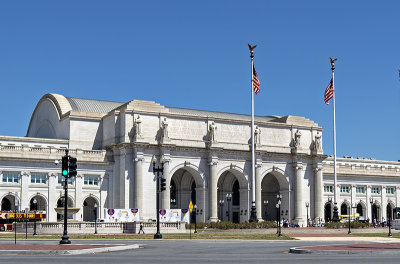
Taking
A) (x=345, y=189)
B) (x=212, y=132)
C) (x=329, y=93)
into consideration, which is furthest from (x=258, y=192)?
(x=345, y=189)

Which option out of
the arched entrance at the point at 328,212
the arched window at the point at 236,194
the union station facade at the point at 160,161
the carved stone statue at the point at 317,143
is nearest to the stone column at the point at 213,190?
the union station facade at the point at 160,161

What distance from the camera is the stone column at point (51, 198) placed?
9081cm

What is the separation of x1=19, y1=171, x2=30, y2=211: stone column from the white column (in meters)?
2.92

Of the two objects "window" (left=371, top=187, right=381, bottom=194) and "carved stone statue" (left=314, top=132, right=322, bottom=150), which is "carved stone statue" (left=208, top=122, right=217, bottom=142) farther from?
"window" (left=371, top=187, right=381, bottom=194)

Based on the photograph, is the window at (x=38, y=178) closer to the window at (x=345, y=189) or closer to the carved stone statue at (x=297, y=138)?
the carved stone statue at (x=297, y=138)

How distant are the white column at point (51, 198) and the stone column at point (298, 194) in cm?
3977

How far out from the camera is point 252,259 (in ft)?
102

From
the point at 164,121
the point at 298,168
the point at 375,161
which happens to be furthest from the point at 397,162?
the point at 164,121

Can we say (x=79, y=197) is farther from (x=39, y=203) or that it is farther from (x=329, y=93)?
(x=329, y=93)

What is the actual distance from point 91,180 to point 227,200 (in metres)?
24.3

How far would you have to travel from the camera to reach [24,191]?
89.6 m

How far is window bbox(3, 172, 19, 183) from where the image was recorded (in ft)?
292

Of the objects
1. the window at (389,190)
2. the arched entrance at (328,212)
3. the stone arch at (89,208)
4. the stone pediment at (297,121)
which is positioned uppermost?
the stone pediment at (297,121)

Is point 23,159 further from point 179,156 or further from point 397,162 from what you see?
point 397,162
